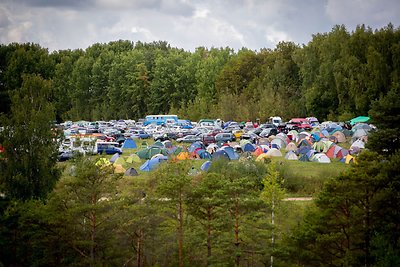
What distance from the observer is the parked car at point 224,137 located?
132 feet

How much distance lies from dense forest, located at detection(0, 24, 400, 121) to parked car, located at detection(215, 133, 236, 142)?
500 inches

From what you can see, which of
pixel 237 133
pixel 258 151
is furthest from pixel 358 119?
pixel 258 151

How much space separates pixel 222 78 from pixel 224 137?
26.6 m

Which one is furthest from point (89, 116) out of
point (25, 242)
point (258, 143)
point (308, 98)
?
point (25, 242)

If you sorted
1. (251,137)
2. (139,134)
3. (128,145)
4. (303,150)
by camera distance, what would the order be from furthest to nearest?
(139,134) < (251,137) < (128,145) < (303,150)

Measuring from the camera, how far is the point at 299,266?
14086 mm

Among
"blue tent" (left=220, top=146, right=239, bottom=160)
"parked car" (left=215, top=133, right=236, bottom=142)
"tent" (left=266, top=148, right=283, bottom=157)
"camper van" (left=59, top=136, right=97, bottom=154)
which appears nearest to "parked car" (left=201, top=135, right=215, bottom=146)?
"parked car" (left=215, top=133, right=236, bottom=142)

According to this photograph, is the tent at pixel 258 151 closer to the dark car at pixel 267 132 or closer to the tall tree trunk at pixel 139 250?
the dark car at pixel 267 132

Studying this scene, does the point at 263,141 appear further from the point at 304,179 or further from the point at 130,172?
the point at 130,172

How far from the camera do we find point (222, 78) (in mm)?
66562

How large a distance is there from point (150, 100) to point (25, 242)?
58.7 meters

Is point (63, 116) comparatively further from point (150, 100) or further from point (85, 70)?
point (150, 100)

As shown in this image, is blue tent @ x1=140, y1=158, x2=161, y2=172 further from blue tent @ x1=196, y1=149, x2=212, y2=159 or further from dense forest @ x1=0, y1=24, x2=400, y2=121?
dense forest @ x1=0, y1=24, x2=400, y2=121

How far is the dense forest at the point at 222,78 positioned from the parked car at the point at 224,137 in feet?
41.7
